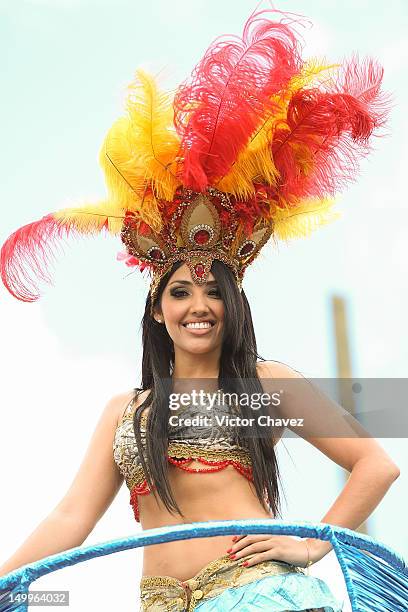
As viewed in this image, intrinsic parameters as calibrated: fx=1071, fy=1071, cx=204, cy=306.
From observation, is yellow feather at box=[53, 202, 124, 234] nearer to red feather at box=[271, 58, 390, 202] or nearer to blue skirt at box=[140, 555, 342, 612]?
red feather at box=[271, 58, 390, 202]

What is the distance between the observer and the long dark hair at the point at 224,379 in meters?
2.56

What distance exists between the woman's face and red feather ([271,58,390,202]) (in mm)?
353

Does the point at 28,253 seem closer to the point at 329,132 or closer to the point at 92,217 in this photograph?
the point at 92,217

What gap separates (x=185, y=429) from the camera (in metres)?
2.61

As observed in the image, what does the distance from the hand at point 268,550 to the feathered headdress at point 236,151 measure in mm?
688

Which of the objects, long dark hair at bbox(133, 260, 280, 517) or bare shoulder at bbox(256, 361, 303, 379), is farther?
bare shoulder at bbox(256, 361, 303, 379)

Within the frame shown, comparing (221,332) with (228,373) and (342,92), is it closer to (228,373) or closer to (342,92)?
(228,373)

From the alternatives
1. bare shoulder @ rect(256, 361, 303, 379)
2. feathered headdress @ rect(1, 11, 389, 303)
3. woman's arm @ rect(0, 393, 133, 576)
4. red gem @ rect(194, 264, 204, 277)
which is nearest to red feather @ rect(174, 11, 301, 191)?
feathered headdress @ rect(1, 11, 389, 303)

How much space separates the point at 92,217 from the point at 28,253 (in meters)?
0.21

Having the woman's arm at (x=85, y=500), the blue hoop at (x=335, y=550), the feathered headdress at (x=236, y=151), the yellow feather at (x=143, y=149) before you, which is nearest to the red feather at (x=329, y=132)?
the feathered headdress at (x=236, y=151)

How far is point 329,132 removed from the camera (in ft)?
9.04

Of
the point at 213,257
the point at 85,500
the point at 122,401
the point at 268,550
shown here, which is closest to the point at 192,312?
the point at 213,257

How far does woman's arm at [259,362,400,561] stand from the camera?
2428 millimetres

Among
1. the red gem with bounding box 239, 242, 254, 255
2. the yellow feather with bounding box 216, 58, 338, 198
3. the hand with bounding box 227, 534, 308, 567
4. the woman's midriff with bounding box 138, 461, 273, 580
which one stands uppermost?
the yellow feather with bounding box 216, 58, 338, 198
